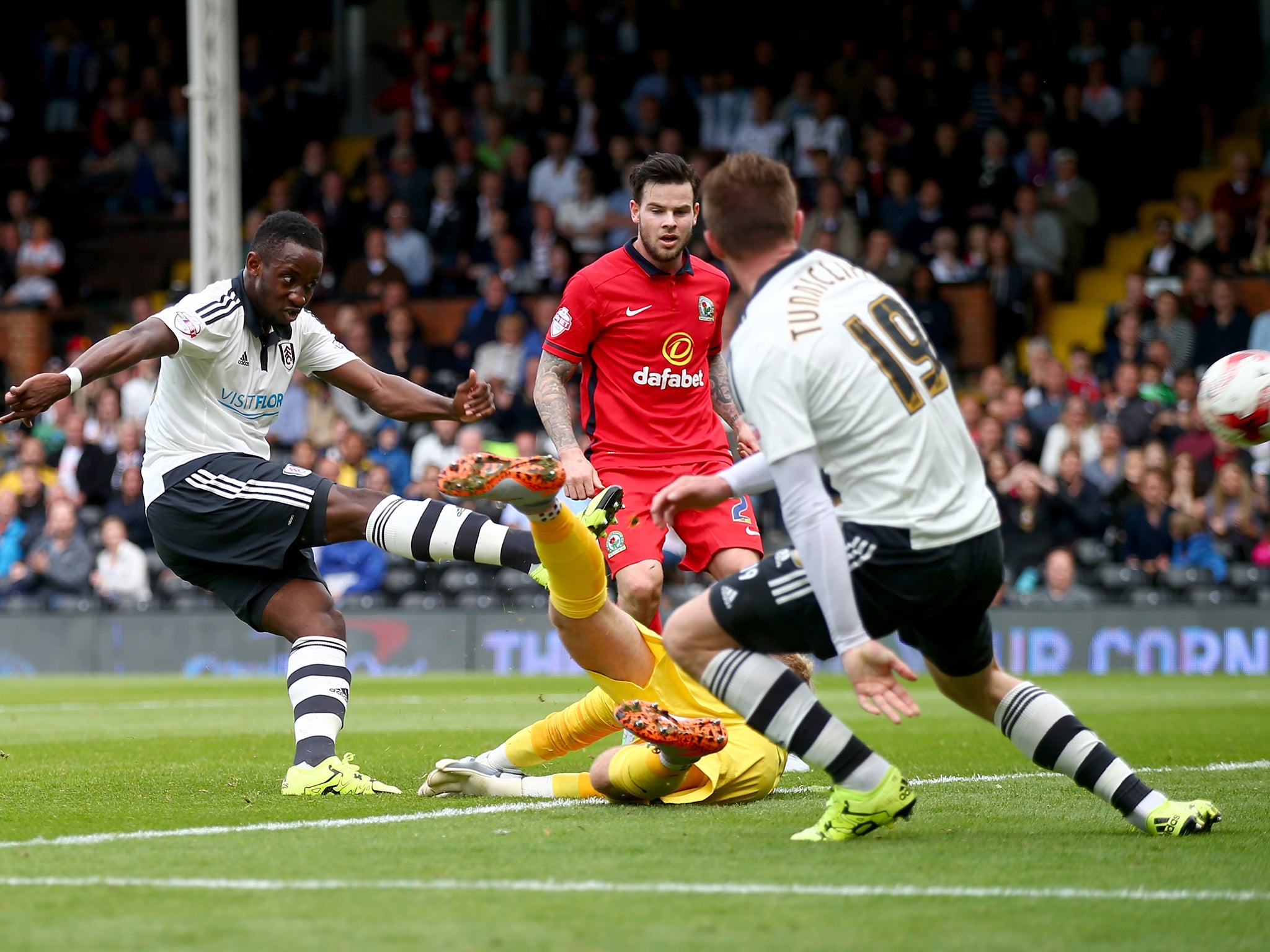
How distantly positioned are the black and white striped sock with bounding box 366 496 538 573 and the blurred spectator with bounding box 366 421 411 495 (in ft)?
33.5

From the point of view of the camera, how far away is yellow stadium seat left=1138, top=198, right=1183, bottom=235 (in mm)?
19156

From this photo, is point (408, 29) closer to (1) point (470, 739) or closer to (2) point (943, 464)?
(1) point (470, 739)

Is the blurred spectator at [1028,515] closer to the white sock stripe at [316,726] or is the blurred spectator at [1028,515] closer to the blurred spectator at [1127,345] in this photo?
the blurred spectator at [1127,345]

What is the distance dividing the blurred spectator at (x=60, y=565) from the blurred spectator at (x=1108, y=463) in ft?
31.5

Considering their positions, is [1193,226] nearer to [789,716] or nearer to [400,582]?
[400,582]

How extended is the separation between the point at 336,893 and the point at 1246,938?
197cm

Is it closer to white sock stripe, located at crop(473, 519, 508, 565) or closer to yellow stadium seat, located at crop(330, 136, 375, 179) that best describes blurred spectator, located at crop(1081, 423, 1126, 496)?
white sock stripe, located at crop(473, 519, 508, 565)

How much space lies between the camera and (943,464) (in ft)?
15.2

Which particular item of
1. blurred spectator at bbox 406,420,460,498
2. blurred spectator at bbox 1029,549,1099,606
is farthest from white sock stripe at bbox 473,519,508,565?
blurred spectator at bbox 406,420,460,498

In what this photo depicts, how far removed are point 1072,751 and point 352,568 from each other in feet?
39.6

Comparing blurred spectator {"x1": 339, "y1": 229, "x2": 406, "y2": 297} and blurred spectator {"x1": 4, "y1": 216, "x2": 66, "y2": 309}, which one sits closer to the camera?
blurred spectator {"x1": 339, "y1": 229, "x2": 406, "y2": 297}

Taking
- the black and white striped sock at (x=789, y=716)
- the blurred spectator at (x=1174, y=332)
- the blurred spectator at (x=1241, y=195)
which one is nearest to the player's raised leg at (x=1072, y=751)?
the black and white striped sock at (x=789, y=716)

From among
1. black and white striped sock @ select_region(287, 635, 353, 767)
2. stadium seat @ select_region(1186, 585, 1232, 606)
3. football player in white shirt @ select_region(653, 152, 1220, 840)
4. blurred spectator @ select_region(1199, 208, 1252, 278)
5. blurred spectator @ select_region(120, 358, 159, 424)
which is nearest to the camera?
football player in white shirt @ select_region(653, 152, 1220, 840)

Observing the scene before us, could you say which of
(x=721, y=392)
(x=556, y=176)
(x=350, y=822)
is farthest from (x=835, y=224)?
(x=350, y=822)
